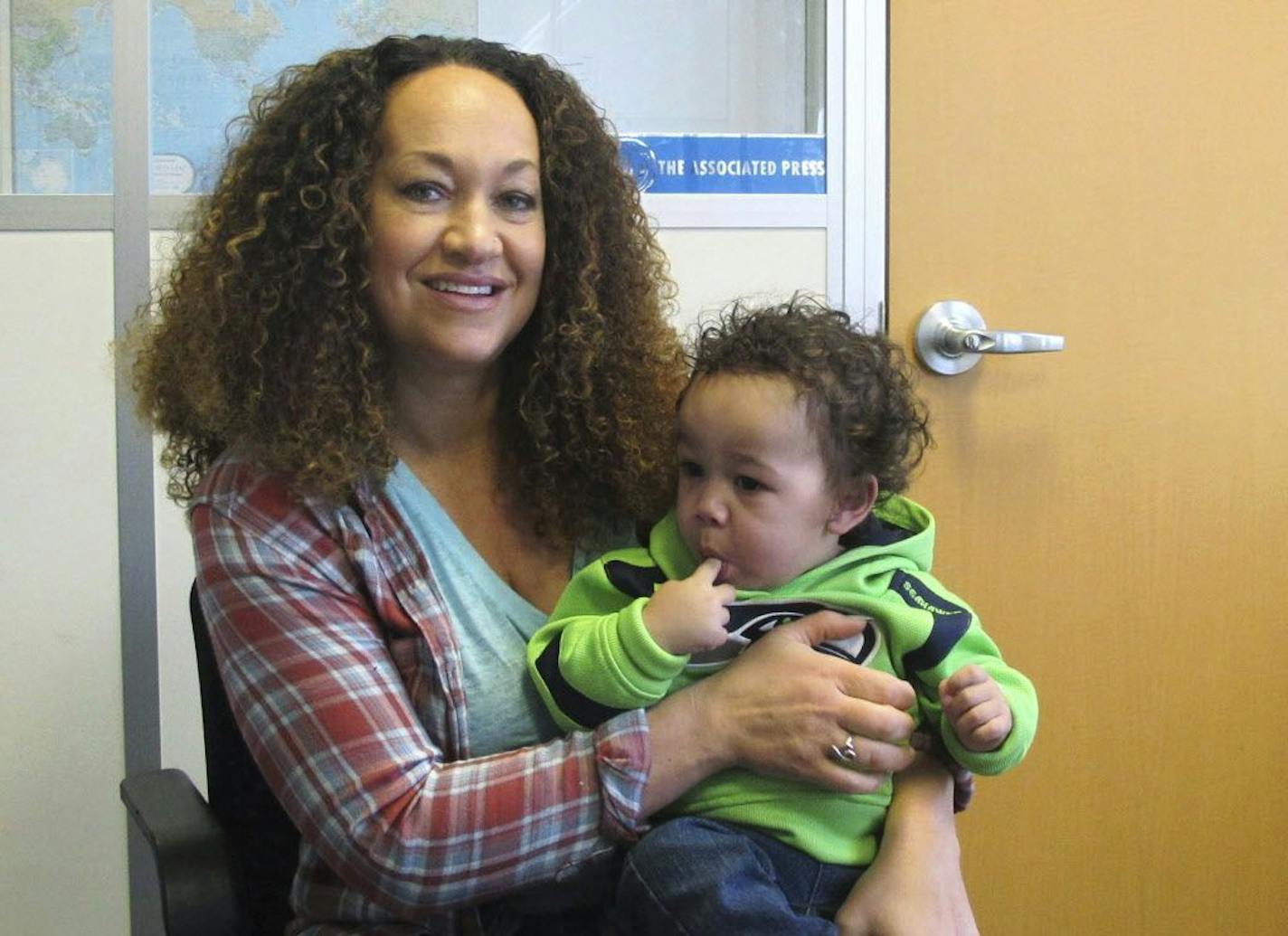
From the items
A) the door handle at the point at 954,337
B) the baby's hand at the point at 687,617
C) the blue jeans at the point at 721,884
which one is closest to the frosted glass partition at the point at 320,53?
the door handle at the point at 954,337

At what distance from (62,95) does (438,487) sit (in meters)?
0.93

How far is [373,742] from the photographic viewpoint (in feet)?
3.66

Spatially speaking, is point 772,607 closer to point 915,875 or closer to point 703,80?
point 915,875

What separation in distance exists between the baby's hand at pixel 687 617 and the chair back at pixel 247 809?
47 cm

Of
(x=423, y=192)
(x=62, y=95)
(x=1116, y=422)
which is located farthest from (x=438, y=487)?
(x=1116, y=422)

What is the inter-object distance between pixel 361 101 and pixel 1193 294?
4.73 ft

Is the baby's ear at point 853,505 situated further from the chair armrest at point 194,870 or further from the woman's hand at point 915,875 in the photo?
the chair armrest at point 194,870

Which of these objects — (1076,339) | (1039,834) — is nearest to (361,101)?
(1076,339)

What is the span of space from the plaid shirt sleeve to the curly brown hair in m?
0.08

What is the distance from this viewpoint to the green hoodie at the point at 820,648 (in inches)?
45.1

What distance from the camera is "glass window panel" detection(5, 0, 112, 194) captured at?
1812mm

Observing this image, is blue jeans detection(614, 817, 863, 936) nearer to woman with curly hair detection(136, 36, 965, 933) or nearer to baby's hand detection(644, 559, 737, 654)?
woman with curly hair detection(136, 36, 965, 933)

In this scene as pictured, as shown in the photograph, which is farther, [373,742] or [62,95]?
[62,95]

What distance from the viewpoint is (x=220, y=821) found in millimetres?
1268
